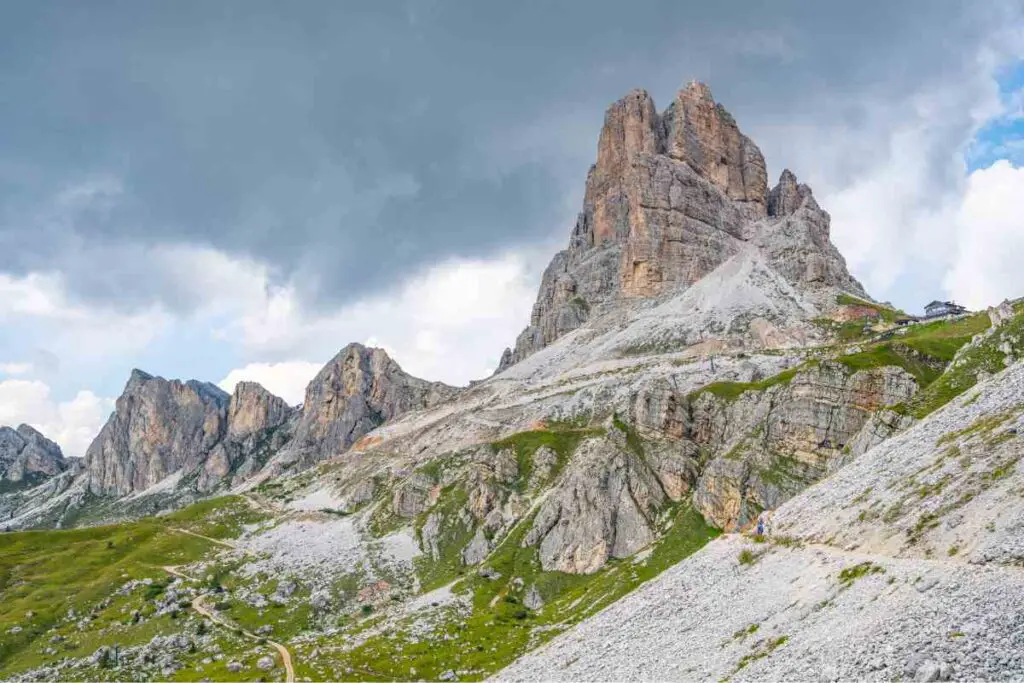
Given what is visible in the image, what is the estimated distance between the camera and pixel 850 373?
110m

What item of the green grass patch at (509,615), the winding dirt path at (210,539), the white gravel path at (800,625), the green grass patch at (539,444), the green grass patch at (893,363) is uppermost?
the green grass patch at (893,363)

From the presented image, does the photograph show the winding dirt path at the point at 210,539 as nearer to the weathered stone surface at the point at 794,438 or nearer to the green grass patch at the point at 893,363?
the weathered stone surface at the point at 794,438

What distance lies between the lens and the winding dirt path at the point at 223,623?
95150mm

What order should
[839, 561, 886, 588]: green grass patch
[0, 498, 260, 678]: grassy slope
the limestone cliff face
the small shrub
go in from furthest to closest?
[0, 498, 260, 678]: grassy slope
the limestone cliff face
the small shrub
[839, 561, 886, 588]: green grass patch

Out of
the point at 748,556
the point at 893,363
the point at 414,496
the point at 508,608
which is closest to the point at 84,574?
the point at 414,496

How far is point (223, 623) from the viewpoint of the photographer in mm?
Result: 121688

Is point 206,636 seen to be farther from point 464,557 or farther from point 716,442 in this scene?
point 716,442

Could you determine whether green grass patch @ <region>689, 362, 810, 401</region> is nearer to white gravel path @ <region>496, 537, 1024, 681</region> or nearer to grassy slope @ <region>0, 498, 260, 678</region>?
white gravel path @ <region>496, 537, 1024, 681</region>

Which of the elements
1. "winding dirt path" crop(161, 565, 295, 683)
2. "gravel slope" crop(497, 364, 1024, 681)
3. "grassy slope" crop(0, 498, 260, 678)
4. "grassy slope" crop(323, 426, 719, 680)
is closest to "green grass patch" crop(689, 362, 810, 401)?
"grassy slope" crop(323, 426, 719, 680)

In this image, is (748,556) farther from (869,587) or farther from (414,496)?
(414,496)

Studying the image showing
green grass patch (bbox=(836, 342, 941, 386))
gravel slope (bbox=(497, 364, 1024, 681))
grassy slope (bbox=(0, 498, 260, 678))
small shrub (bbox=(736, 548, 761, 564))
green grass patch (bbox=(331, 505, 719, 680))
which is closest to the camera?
gravel slope (bbox=(497, 364, 1024, 681))

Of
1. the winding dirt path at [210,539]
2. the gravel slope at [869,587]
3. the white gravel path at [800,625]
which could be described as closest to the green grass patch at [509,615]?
the gravel slope at [869,587]

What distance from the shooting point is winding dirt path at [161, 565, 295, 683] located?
95150 mm

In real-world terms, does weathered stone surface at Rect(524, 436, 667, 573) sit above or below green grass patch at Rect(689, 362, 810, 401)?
below
